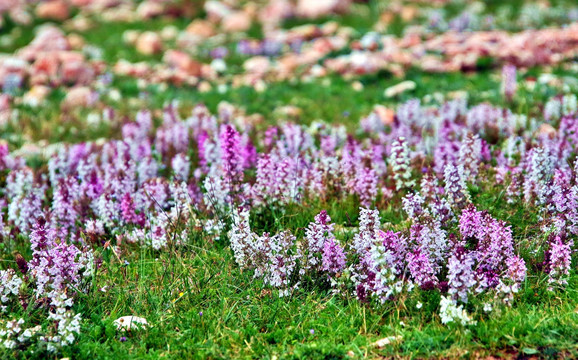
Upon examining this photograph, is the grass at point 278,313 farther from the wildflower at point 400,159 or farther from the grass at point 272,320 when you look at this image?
the wildflower at point 400,159

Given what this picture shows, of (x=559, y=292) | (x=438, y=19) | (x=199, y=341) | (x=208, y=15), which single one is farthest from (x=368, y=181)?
(x=208, y=15)

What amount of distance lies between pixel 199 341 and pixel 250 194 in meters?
2.03

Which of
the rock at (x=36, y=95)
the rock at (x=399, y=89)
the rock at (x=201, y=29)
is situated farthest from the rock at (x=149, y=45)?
the rock at (x=399, y=89)

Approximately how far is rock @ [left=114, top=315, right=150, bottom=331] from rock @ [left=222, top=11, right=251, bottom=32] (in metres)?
14.5

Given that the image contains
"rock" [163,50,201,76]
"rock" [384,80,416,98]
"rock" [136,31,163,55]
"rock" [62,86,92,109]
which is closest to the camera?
"rock" [384,80,416,98]

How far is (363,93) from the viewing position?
483 inches

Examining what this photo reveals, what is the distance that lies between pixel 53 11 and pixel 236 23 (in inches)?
277

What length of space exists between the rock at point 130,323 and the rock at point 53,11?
61.7ft

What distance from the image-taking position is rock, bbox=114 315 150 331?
5137 millimetres

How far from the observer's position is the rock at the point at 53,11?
21766 millimetres

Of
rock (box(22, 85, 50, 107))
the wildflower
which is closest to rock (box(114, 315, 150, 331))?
the wildflower

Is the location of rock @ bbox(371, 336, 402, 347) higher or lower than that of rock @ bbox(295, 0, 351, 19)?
higher

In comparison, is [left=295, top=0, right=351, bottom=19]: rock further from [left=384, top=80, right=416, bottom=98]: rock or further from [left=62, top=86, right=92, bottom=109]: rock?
[left=62, top=86, right=92, bottom=109]: rock

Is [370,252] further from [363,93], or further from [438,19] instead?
[438,19]
